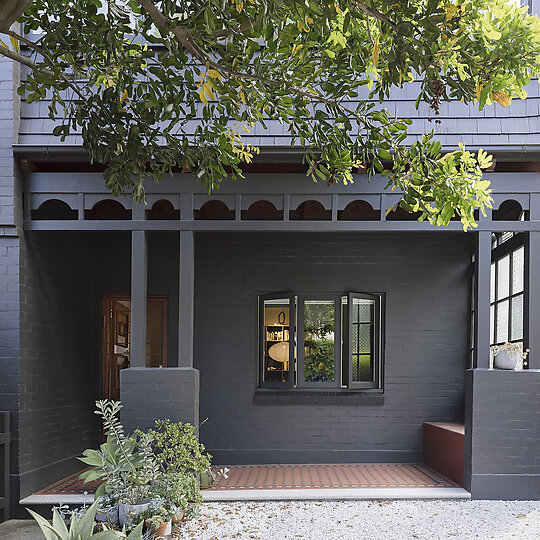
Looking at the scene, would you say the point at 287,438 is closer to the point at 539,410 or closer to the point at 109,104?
the point at 539,410

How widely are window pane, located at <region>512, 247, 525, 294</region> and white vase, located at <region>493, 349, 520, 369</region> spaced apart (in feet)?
4.73

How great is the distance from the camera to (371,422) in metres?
7.89

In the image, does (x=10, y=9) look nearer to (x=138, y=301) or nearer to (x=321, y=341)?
(x=138, y=301)

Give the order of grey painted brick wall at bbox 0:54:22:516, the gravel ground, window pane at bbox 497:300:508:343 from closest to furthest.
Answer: the gravel ground < grey painted brick wall at bbox 0:54:22:516 < window pane at bbox 497:300:508:343

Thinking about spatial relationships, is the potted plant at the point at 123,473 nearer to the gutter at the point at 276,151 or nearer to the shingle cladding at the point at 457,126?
the gutter at the point at 276,151

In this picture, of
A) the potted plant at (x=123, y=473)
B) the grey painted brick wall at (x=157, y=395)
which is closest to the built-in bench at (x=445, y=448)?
the grey painted brick wall at (x=157, y=395)

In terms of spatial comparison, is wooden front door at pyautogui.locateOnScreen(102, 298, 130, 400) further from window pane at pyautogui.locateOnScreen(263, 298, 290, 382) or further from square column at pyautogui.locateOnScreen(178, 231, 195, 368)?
square column at pyautogui.locateOnScreen(178, 231, 195, 368)

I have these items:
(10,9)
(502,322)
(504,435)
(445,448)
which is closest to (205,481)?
(445,448)

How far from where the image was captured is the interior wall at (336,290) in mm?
7859

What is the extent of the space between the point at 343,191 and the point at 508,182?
61.6 inches

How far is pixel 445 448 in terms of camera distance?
7.05 meters

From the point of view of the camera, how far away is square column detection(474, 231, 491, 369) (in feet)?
20.0

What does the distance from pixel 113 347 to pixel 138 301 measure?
241cm

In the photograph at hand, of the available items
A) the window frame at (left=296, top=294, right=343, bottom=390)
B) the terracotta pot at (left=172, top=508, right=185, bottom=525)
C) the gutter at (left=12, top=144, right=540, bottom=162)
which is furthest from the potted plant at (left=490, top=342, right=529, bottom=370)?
the terracotta pot at (left=172, top=508, right=185, bottom=525)
